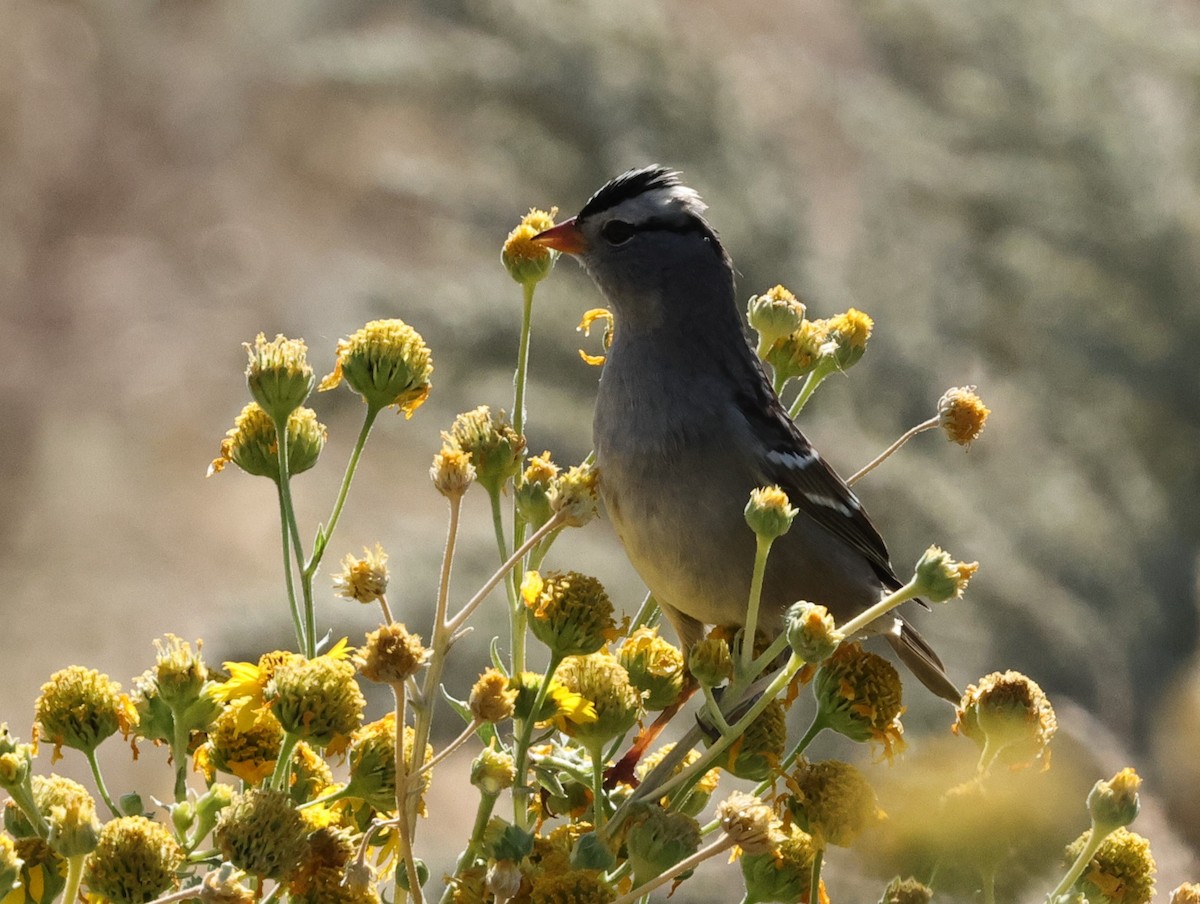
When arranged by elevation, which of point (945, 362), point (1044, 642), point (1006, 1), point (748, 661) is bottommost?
point (748, 661)

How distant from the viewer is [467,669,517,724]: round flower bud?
1085 millimetres

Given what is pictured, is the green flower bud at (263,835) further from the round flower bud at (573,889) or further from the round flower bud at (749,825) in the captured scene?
the round flower bud at (749,825)

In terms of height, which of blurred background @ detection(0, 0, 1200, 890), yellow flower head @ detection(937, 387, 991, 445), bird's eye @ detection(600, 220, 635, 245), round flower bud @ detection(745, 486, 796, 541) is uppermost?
blurred background @ detection(0, 0, 1200, 890)

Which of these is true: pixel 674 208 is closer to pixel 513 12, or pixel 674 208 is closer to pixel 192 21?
pixel 513 12

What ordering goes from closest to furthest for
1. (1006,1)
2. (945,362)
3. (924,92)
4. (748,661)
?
(748,661), (945,362), (1006,1), (924,92)

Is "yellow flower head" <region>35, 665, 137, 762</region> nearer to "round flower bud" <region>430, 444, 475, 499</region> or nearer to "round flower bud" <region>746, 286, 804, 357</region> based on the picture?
"round flower bud" <region>430, 444, 475, 499</region>

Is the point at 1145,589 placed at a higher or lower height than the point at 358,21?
lower

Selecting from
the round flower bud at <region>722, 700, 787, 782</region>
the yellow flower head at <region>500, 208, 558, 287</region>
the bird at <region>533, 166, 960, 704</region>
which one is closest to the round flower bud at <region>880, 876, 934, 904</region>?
the round flower bud at <region>722, 700, 787, 782</region>

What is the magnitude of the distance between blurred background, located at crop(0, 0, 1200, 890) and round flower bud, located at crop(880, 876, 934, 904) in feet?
4.28

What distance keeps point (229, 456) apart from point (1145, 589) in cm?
312

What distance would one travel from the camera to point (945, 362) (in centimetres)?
457

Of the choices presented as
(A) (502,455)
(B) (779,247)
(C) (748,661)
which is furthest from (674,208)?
(B) (779,247)

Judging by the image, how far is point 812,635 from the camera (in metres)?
1.16

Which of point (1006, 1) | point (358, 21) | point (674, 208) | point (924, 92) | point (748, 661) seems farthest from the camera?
point (358, 21)
